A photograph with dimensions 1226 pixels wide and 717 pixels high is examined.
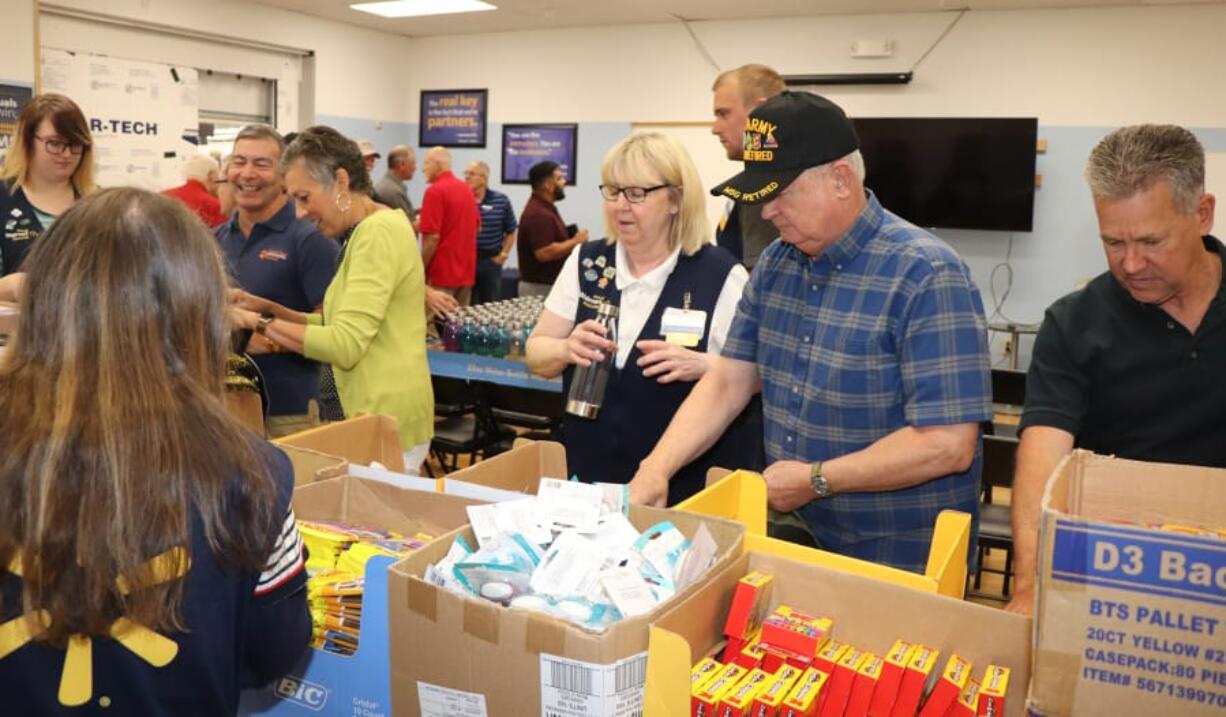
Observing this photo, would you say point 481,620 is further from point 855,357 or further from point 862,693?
point 855,357

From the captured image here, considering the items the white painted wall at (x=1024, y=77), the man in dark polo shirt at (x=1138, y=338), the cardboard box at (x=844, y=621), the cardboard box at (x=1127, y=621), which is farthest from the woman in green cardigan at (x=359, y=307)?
the white painted wall at (x=1024, y=77)

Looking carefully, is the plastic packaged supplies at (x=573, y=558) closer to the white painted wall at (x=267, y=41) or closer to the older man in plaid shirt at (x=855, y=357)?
the older man in plaid shirt at (x=855, y=357)

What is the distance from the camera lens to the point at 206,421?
1198 mm

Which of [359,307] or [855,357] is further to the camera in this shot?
[359,307]

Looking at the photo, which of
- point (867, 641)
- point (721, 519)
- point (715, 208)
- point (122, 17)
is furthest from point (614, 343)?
point (122, 17)

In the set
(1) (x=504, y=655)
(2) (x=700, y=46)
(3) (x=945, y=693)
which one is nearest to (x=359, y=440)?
(1) (x=504, y=655)

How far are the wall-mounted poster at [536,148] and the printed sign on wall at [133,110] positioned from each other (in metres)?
3.30

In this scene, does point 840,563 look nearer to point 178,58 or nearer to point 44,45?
Answer: point 44,45

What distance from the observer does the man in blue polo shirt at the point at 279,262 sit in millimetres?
3076

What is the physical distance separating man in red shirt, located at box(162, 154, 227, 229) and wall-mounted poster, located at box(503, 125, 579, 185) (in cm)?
445

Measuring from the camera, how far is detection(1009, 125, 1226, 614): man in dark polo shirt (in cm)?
175

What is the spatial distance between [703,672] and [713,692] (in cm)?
7

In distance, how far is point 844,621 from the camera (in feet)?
4.88

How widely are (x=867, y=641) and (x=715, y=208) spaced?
8296 mm
